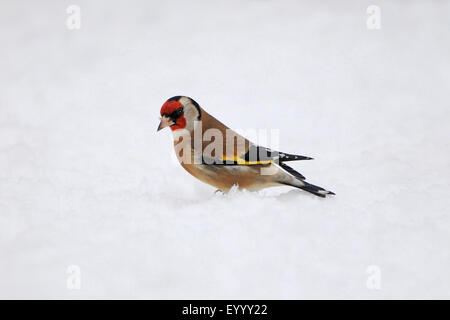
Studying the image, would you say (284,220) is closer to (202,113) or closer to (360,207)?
(360,207)

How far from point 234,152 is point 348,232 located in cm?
82

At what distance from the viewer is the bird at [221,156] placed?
382 cm

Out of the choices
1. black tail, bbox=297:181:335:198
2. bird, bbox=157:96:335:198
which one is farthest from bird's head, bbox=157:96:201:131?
black tail, bbox=297:181:335:198

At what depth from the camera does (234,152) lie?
3.82 meters

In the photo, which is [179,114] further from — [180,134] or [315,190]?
[315,190]

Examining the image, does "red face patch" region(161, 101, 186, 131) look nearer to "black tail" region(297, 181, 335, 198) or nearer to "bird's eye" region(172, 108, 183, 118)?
"bird's eye" region(172, 108, 183, 118)

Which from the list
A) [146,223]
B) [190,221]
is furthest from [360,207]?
[146,223]

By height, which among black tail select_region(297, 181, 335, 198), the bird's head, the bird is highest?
the bird's head

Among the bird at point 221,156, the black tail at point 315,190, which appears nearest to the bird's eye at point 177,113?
the bird at point 221,156

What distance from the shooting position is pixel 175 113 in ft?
12.8

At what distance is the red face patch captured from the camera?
3.89m

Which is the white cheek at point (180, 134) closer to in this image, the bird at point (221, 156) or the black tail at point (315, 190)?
the bird at point (221, 156)

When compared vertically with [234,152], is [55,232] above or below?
below

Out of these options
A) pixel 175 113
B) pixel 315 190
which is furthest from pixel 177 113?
pixel 315 190
